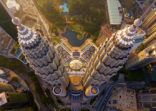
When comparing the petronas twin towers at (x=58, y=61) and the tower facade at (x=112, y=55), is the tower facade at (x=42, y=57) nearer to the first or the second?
the petronas twin towers at (x=58, y=61)

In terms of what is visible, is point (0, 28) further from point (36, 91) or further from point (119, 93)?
point (119, 93)

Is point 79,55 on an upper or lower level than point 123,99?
upper

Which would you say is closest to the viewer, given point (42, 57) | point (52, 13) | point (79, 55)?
point (42, 57)

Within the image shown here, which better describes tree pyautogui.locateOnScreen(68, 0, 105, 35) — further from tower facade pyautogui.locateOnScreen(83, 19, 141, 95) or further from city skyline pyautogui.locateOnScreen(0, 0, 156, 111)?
tower facade pyautogui.locateOnScreen(83, 19, 141, 95)

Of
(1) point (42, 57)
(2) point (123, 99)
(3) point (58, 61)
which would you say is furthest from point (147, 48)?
(1) point (42, 57)

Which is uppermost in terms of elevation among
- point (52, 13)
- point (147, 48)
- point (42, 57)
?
point (52, 13)

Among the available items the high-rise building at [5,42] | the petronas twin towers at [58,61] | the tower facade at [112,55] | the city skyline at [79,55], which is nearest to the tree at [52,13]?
the city skyline at [79,55]

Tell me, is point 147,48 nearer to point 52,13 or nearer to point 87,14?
point 87,14
